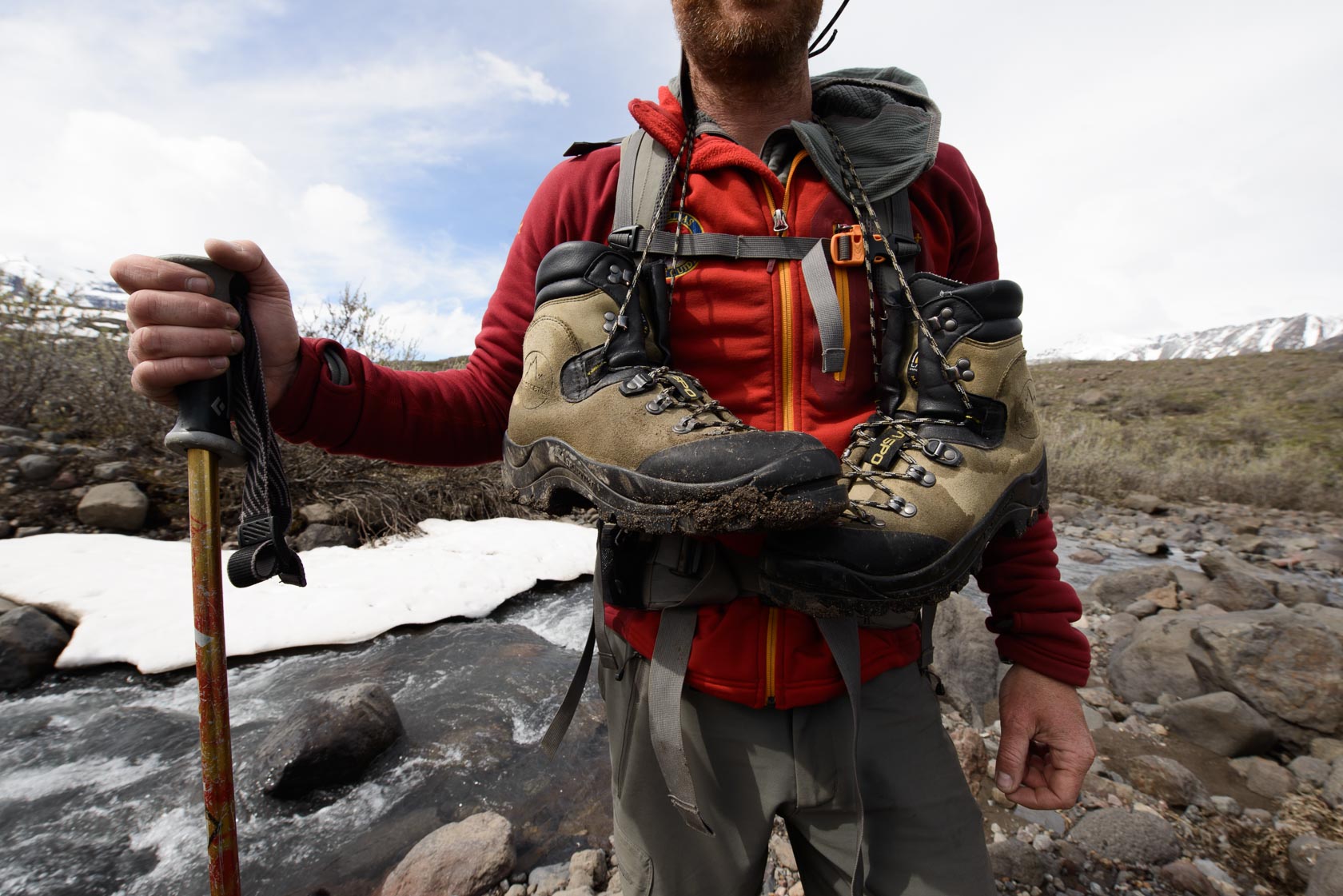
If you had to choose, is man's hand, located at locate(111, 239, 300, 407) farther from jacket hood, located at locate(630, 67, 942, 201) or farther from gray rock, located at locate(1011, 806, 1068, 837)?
gray rock, located at locate(1011, 806, 1068, 837)

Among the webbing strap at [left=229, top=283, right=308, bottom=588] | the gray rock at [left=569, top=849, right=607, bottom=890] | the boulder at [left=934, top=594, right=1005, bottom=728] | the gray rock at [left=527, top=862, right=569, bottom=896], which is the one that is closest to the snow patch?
the gray rock at [left=527, top=862, right=569, bottom=896]

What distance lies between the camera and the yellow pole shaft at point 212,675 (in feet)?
3.56

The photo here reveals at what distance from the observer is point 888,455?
3.83 ft

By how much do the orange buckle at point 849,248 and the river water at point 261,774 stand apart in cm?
267

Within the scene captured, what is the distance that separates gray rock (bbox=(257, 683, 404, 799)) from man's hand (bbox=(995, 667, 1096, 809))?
3.00 m

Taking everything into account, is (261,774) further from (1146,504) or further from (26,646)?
(1146,504)

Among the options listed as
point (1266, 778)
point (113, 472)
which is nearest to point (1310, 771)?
point (1266, 778)

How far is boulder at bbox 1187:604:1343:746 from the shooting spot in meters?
3.24

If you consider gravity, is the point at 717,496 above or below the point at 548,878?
above

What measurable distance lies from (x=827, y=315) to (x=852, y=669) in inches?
28.6

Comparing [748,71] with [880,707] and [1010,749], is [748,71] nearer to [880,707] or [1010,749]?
[880,707]

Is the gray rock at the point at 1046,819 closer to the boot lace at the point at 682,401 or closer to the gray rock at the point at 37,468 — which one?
the boot lace at the point at 682,401

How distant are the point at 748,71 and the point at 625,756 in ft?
5.42

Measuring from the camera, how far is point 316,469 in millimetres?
6855
